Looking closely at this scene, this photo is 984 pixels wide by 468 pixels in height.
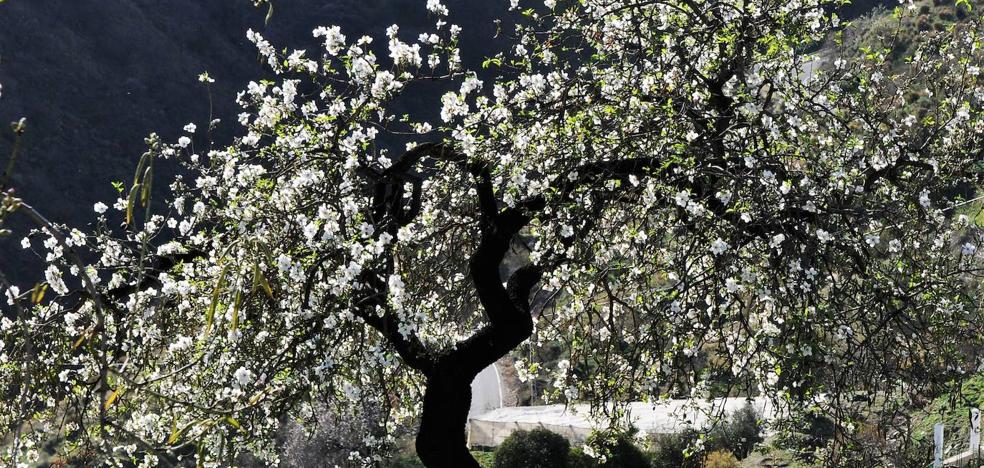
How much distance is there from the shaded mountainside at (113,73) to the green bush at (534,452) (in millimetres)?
21274

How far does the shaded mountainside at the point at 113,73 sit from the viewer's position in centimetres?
3800

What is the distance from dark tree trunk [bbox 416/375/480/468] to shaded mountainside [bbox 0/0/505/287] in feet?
96.1

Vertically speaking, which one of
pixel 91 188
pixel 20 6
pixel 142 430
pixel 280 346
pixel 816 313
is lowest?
pixel 142 430

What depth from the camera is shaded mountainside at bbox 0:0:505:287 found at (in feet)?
125

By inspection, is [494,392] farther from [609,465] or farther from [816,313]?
[816,313]

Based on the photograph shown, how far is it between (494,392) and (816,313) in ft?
75.7

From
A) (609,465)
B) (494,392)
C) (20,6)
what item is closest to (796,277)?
(609,465)

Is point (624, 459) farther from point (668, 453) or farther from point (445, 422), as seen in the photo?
point (445, 422)

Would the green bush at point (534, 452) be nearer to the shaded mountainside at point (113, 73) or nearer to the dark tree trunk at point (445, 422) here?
the dark tree trunk at point (445, 422)

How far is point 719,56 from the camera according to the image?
24.1 ft

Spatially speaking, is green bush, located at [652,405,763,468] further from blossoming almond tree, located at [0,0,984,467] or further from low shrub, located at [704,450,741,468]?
blossoming almond tree, located at [0,0,984,467]

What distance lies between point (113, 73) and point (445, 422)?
39.9 m

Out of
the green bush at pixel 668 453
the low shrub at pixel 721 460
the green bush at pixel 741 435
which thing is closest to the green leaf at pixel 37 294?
the low shrub at pixel 721 460

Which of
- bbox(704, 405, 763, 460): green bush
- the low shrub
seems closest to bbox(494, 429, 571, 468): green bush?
the low shrub
